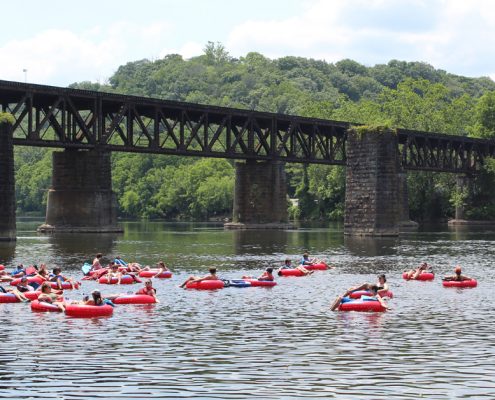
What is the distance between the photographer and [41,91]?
361 ft

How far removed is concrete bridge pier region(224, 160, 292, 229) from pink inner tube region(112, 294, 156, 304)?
90267mm

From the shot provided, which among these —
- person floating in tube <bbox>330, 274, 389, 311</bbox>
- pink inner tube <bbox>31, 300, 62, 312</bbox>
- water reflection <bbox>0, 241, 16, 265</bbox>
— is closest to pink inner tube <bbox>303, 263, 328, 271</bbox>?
person floating in tube <bbox>330, 274, 389, 311</bbox>

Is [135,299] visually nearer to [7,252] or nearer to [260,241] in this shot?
[7,252]

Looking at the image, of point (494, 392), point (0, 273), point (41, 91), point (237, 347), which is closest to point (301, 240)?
point (41, 91)

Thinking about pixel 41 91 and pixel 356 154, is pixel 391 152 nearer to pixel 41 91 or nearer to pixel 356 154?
pixel 356 154

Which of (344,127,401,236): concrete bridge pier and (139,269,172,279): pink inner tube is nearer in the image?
(139,269,172,279): pink inner tube

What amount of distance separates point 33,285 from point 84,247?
123 ft

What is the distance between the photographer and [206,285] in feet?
191

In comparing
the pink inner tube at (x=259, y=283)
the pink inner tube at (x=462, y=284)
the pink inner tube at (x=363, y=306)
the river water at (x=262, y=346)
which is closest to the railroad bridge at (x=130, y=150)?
the pink inner tube at (x=259, y=283)

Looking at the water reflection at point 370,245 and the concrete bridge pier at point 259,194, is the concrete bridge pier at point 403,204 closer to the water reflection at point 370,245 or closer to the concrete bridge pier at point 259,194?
the concrete bridge pier at point 259,194

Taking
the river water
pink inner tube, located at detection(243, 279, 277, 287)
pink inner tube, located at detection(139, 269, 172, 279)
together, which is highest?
pink inner tube, located at detection(139, 269, 172, 279)

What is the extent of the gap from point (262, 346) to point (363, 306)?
11.7m

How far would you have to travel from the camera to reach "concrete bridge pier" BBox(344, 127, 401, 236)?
12075 cm

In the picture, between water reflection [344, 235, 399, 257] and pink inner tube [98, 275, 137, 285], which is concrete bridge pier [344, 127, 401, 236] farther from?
pink inner tube [98, 275, 137, 285]
